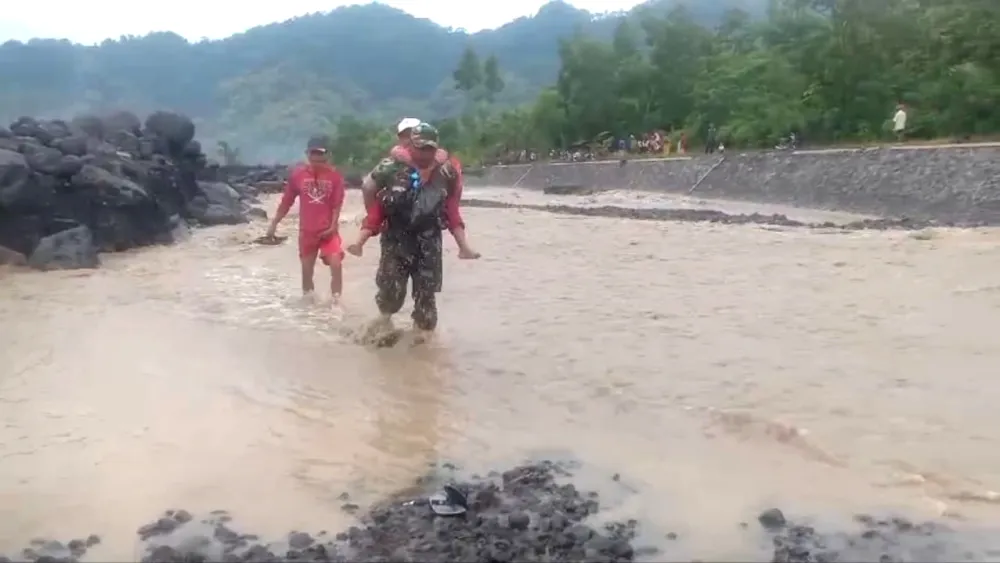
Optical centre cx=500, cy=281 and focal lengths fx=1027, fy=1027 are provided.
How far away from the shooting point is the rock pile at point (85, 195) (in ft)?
45.8

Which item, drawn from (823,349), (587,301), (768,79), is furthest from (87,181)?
(768,79)

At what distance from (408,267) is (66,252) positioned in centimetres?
794

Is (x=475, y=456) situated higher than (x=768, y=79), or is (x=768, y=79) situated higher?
(x=768, y=79)

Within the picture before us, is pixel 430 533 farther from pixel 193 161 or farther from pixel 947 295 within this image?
pixel 193 161

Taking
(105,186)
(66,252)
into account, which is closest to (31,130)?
(105,186)

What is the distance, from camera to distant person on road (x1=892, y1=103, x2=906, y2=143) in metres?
25.7

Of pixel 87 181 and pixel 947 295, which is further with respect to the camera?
pixel 87 181

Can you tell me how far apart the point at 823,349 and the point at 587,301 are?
302 centimetres

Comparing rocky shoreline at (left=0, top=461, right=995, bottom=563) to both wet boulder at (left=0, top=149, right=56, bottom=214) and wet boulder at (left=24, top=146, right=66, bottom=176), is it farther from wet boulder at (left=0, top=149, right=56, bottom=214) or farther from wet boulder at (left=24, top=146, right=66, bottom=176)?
wet boulder at (left=24, top=146, right=66, bottom=176)

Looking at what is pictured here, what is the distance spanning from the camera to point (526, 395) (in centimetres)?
650

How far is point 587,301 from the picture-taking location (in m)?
10.1

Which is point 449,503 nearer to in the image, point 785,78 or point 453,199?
point 453,199

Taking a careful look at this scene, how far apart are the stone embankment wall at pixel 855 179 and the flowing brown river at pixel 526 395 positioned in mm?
8444

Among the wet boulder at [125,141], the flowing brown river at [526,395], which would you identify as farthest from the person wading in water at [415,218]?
the wet boulder at [125,141]
